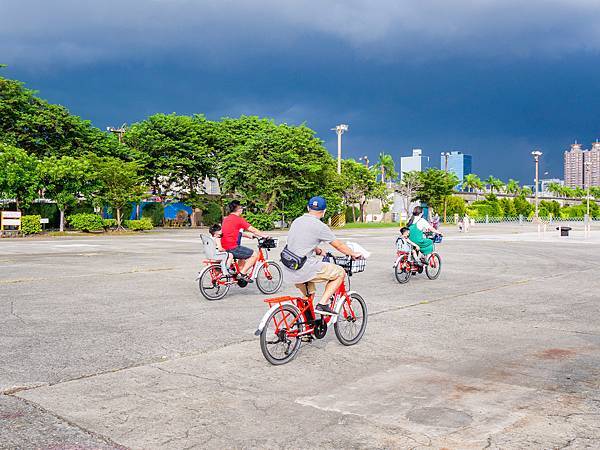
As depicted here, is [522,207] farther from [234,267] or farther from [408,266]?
[234,267]

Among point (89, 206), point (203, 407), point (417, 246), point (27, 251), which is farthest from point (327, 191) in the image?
point (203, 407)

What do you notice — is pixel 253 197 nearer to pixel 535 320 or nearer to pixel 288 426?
pixel 535 320

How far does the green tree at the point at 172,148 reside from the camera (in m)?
48.9

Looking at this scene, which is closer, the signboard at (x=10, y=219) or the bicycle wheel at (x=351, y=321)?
the bicycle wheel at (x=351, y=321)

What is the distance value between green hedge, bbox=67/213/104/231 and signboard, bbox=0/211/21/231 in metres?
4.24

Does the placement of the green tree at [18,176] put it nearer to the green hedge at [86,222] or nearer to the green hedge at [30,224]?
the green hedge at [30,224]

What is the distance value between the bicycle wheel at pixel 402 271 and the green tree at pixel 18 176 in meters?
29.1

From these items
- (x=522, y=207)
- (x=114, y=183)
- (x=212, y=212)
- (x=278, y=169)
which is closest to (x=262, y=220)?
(x=278, y=169)

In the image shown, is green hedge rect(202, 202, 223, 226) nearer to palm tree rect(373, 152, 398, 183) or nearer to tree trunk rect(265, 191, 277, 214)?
tree trunk rect(265, 191, 277, 214)

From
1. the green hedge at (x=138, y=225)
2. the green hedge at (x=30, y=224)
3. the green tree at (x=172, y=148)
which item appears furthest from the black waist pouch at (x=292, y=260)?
the green tree at (x=172, y=148)

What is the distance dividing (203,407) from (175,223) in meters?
49.2

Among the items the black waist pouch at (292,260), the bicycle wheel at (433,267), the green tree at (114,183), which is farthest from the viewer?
the green tree at (114,183)

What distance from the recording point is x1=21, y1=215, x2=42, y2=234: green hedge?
1403 inches

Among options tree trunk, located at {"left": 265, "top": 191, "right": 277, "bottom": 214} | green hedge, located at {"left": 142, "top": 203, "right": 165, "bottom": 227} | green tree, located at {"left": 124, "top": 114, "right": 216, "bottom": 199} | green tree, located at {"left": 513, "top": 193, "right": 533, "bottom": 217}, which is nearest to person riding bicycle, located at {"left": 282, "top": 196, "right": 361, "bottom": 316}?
tree trunk, located at {"left": 265, "top": 191, "right": 277, "bottom": 214}
